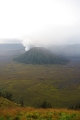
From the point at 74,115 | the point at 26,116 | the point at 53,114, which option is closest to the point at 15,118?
the point at 26,116

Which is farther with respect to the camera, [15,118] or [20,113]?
[20,113]

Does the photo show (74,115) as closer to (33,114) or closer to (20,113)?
(33,114)

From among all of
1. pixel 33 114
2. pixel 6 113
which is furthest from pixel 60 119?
pixel 6 113

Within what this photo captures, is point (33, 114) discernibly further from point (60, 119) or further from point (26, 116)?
point (60, 119)

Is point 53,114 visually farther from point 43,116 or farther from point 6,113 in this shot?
point 6,113

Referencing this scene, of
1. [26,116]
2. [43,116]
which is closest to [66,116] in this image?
[43,116]

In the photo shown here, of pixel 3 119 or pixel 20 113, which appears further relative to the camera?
pixel 20 113
